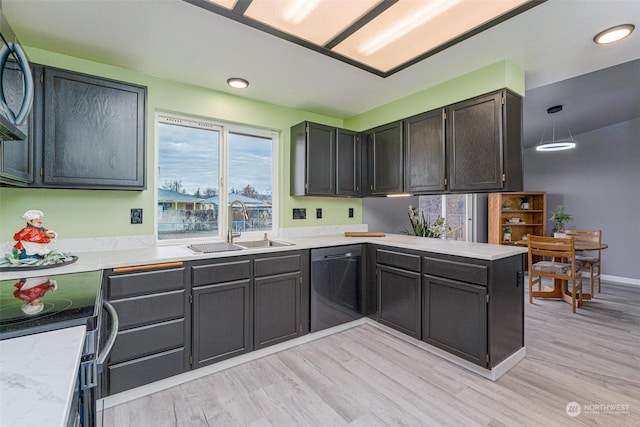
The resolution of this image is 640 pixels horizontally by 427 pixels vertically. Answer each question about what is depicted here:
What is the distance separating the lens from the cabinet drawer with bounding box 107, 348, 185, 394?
1.81 meters

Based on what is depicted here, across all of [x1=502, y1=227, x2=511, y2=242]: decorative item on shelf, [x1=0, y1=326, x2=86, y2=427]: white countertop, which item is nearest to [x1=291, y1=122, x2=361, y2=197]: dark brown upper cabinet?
[x1=0, y1=326, x2=86, y2=427]: white countertop

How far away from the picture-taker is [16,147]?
5.53 feet

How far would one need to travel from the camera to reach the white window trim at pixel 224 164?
2629 mm

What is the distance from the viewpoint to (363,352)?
2.48 metres

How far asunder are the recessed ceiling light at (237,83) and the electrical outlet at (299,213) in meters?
1.39

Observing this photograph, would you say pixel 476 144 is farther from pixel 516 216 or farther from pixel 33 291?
pixel 516 216

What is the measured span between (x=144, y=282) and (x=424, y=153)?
2.59 m

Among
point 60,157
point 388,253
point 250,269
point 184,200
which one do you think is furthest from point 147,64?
point 388,253

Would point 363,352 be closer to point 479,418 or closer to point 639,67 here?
point 479,418

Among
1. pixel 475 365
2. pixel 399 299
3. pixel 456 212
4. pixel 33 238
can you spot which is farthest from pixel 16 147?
pixel 456 212

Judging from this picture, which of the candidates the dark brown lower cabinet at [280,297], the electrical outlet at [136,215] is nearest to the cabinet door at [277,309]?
the dark brown lower cabinet at [280,297]

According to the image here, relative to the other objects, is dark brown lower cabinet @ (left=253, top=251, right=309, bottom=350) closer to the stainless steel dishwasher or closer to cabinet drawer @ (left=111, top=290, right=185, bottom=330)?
the stainless steel dishwasher

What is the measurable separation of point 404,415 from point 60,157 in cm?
275

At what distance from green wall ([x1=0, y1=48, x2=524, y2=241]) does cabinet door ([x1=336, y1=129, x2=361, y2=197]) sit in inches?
13.6
